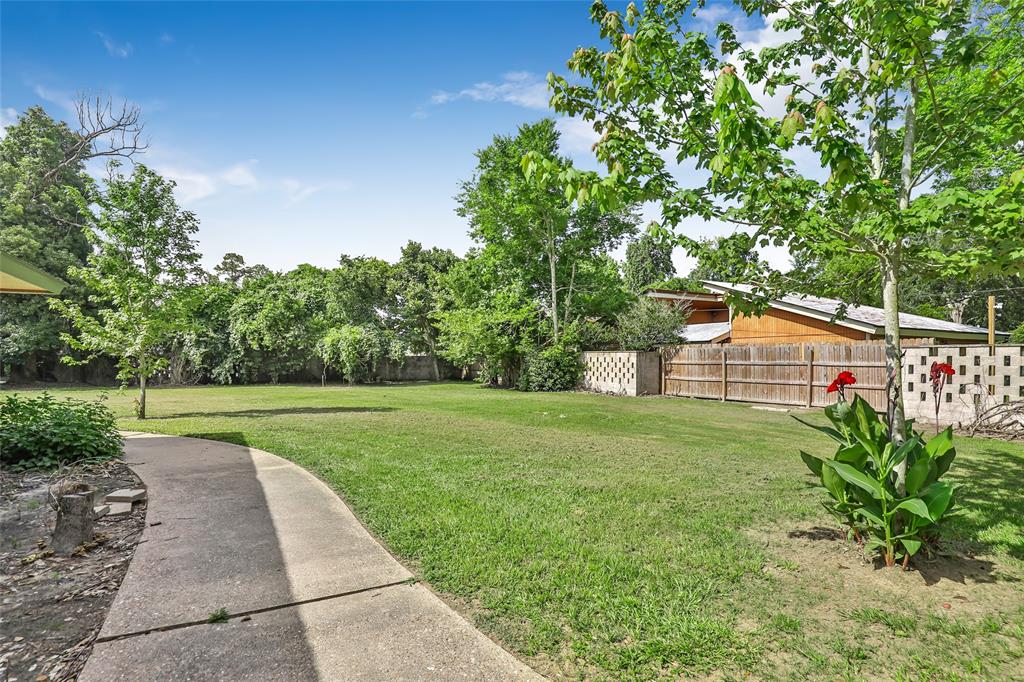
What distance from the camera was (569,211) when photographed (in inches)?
792

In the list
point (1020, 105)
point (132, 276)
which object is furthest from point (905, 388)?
point (132, 276)

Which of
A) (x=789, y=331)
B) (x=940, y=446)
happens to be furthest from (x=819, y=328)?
(x=940, y=446)

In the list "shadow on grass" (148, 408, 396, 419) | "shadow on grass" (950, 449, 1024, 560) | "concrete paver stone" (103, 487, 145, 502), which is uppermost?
"shadow on grass" (950, 449, 1024, 560)

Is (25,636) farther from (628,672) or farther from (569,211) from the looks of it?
(569,211)

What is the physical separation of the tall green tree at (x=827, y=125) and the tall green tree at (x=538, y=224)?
51.0 feet

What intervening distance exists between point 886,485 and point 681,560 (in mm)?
1293

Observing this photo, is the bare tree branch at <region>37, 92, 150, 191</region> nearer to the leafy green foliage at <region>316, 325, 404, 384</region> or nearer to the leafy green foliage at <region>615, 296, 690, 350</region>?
the leafy green foliage at <region>316, 325, 404, 384</region>

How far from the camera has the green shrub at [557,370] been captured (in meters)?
18.8

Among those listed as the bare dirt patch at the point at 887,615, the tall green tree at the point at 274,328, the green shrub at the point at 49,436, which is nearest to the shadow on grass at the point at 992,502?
the bare dirt patch at the point at 887,615

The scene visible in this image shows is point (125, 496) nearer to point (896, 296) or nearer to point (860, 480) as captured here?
point (860, 480)

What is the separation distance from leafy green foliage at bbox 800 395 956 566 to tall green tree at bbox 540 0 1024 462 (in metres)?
0.21

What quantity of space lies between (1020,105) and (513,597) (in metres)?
4.15

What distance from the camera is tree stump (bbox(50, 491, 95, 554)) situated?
3.43 m

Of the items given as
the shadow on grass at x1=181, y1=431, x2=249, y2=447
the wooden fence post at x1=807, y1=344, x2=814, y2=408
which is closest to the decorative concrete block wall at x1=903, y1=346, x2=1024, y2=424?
the wooden fence post at x1=807, y1=344, x2=814, y2=408
